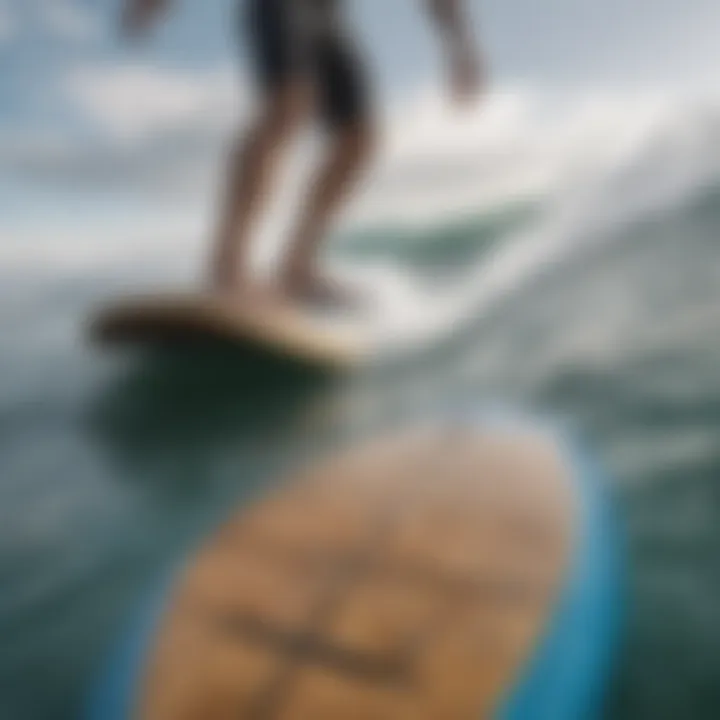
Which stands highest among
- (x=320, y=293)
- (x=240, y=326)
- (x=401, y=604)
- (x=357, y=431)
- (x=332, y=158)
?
(x=332, y=158)

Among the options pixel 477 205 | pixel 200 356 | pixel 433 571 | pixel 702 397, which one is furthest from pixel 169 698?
pixel 477 205

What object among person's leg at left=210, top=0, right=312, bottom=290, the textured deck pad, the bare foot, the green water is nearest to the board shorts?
person's leg at left=210, top=0, right=312, bottom=290

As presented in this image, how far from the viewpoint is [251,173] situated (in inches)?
53.6

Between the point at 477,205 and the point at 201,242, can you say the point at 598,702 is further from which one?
the point at 477,205

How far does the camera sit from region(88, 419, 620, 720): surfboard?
665 millimetres

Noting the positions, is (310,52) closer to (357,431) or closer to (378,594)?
(357,431)

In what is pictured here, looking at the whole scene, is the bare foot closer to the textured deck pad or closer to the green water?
the green water

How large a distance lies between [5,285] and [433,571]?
1149 millimetres

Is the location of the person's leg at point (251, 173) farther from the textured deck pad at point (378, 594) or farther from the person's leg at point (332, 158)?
the textured deck pad at point (378, 594)

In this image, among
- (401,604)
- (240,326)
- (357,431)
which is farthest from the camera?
(240,326)

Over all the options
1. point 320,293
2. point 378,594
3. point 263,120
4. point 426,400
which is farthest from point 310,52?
point 378,594

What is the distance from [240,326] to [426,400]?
0.92ft

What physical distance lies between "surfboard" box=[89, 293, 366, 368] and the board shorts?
0.29 metres

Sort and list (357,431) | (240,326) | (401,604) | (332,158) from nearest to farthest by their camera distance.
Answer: (401,604)
(357,431)
(240,326)
(332,158)
